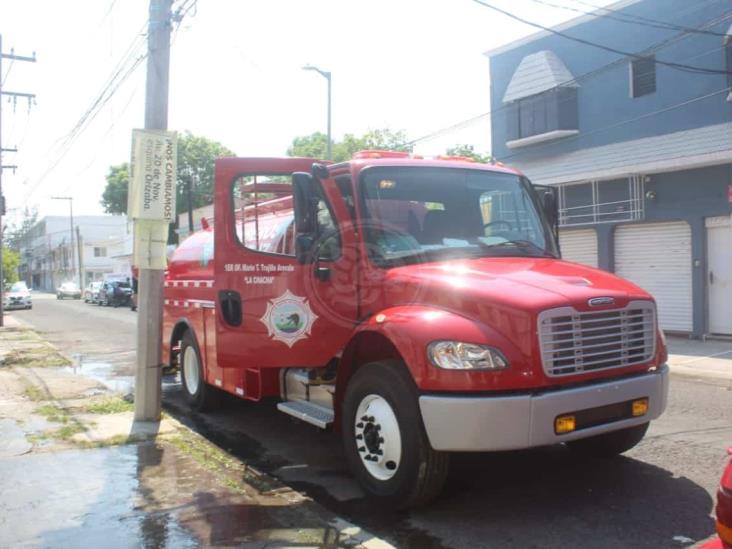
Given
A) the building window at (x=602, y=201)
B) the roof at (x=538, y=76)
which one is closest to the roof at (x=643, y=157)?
the building window at (x=602, y=201)

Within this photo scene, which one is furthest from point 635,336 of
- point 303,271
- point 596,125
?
point 596,125

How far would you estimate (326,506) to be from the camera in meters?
4.88

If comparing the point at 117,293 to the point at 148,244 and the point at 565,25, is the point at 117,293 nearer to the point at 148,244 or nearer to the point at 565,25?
the point at 565,25

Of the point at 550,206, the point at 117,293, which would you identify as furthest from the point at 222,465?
the point at 117,293

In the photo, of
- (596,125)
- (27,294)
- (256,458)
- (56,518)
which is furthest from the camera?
(27,294)

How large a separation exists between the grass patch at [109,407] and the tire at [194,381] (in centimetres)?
70

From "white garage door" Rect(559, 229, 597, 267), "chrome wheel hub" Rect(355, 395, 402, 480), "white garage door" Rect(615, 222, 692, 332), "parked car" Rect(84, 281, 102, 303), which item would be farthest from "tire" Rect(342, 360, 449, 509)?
"parked car" Rect(84, 281, 102, 303)

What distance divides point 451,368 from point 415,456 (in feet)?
2.11

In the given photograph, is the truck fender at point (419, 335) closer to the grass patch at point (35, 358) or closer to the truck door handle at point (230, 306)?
the truck door handle at point (230, 306)

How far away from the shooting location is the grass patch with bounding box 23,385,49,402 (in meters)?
8.95

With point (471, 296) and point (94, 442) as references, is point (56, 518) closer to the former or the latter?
point (94, 442)

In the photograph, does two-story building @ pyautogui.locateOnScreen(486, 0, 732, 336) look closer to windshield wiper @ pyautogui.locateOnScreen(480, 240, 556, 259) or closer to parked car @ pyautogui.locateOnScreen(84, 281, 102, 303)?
windshield wiper @ pyautogui.locateOnScreen(480, 240, 556, 259)

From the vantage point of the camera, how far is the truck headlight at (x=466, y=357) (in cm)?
418

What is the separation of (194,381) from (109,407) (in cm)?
101
